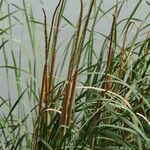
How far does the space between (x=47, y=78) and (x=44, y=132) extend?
0.29 ft

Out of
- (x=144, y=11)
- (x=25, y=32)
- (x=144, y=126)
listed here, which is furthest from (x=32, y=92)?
(x=144, y=11)

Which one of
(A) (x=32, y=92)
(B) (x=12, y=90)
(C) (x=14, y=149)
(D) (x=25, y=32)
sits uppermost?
(D) (x=25, y=32)

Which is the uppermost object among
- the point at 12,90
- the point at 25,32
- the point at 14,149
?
the point at 25,32

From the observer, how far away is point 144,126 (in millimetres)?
600

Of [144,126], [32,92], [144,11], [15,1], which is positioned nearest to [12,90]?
[15,1]

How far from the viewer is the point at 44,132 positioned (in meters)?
0.62

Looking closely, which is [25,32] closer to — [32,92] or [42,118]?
[32,92]

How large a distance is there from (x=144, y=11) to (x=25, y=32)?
428mm

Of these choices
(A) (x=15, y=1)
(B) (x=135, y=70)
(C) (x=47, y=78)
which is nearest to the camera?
(C) (x=47, y=78)

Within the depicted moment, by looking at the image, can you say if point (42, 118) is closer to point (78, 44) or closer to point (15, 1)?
point (78, 44)

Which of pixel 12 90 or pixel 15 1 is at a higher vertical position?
pixel 15 1

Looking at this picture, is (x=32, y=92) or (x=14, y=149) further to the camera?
(x=32, y=92)

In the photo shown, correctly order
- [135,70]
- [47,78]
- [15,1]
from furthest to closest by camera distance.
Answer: [15,1], [135,70], [47,78]

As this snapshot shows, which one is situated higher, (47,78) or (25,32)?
(25,32)
